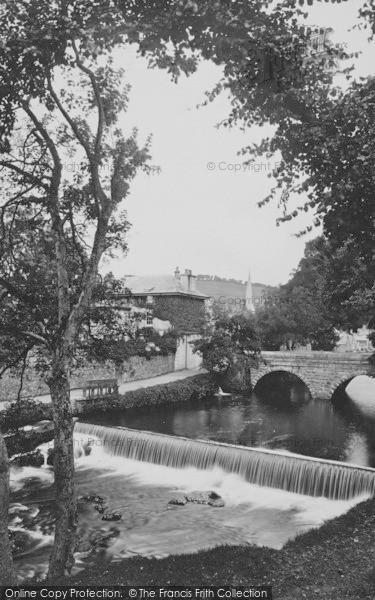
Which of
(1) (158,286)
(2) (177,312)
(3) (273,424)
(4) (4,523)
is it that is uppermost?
(1) (158,286)

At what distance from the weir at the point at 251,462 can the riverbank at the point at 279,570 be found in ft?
19.3

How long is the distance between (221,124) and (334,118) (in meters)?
2.14

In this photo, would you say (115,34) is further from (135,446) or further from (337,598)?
(135,446)

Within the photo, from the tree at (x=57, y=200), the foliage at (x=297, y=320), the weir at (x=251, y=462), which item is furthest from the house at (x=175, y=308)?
the tree at (x=57, y=200)

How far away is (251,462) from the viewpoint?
57.5ft

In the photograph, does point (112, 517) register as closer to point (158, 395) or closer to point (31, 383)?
point (31, 383)

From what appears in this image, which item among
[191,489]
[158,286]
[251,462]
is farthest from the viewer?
[158,286]

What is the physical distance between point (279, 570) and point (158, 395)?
894 inches

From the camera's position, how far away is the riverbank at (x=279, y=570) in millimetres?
6961

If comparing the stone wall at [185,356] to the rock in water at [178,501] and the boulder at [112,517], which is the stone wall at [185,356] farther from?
the boulder at [112,517]

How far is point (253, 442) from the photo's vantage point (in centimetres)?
2238

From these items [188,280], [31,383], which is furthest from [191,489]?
[188,280]

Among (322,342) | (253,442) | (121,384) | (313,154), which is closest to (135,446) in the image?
(253,442)

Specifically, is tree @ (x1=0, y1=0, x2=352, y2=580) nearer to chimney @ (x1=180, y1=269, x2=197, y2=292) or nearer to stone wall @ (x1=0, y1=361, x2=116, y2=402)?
stone wall @ (x1=0, y1=361, x2=116, y2=402)
